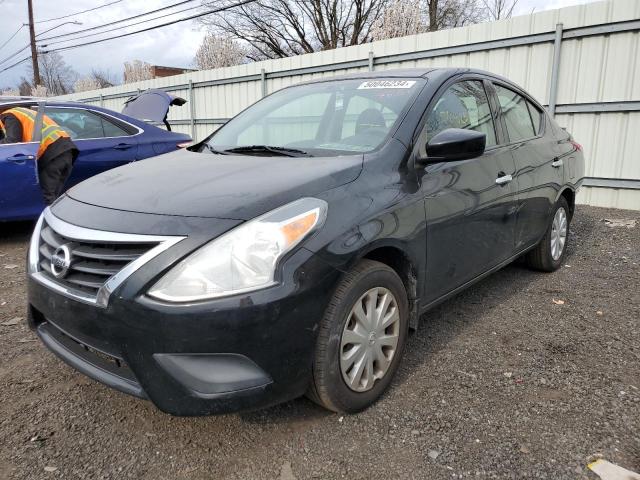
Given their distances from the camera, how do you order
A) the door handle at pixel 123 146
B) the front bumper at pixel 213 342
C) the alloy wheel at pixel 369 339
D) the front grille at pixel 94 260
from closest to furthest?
the front bumper at pixel 213 342
the front grille at pixel 94 260
the alloy wheel at pixel 369 339
the door handle at pixel 123 146

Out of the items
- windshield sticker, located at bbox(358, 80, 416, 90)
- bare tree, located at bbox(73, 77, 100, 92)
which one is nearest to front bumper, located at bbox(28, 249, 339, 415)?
windshield sticker, located at bbox(358, 80, 416, 90)

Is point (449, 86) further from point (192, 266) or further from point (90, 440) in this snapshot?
point (90, 440)

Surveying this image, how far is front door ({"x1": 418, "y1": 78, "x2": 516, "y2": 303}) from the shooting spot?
2.62 meters

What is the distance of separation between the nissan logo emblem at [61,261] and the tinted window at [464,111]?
1.84m

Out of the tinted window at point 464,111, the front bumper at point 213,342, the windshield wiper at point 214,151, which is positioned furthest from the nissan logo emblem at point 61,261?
the tinted window at point 464,111

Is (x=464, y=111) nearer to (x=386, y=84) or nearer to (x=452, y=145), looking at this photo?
(x=386, y=84)

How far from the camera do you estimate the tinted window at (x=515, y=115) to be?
3570mm

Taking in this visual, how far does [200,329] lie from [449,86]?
211 centimetres

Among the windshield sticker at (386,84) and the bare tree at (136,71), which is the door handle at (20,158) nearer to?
the windshield sticker at (386,84)

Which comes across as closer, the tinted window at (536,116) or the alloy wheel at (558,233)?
the tinted window at (536,116)

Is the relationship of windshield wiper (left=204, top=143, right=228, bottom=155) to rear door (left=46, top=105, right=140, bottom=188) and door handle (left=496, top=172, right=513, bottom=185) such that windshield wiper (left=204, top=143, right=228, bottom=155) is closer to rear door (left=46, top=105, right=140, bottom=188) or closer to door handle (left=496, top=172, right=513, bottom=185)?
door handle (left=496, top=172, right=513, bottom=185)

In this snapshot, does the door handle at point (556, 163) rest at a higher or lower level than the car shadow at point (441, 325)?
higher

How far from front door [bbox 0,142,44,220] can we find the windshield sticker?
373cm

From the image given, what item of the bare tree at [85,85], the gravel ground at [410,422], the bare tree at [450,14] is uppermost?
the bare tree at [450,14]
